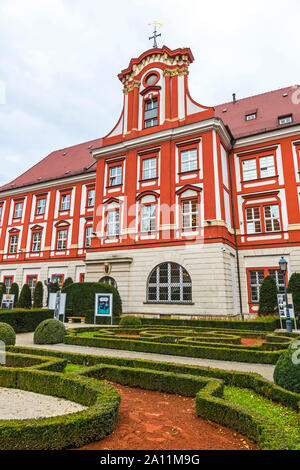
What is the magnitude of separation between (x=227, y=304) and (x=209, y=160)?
1005cm

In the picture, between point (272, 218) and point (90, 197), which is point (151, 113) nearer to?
point (90, 197)

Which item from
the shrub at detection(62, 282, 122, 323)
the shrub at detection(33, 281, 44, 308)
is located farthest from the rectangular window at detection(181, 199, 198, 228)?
the shrub at detection(33, 281, 44, 308)

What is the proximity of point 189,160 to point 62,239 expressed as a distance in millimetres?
16606

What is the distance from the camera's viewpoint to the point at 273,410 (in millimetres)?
5086

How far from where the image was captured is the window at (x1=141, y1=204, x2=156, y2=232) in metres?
22.2

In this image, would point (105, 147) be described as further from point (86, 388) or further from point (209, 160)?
point (86, 388)

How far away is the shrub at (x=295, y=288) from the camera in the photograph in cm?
1738

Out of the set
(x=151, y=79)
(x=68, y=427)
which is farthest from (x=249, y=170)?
(x=68, y=427)

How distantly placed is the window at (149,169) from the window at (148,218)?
8.06 ft

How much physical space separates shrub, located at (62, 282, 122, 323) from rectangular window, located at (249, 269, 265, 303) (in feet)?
31.5

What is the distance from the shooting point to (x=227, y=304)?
18.3m

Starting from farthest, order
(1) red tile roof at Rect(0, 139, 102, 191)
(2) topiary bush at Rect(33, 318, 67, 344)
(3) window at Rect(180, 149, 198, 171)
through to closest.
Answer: (1) red tile roof at Rect(0, 139, 102, 191), (3) window at Rect(180, 149, 198, 171), (2) topiary bush at Rect(33, 318, 67, 344)

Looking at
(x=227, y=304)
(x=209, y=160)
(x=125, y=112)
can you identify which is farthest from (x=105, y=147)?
(x=227, y=304)

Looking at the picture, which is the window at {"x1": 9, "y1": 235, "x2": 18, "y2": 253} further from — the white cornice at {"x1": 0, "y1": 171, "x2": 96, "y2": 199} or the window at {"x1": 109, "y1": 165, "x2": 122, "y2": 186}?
the window at {"x1": 109, "y1": 165, "x2": 122, "y2": 186}
